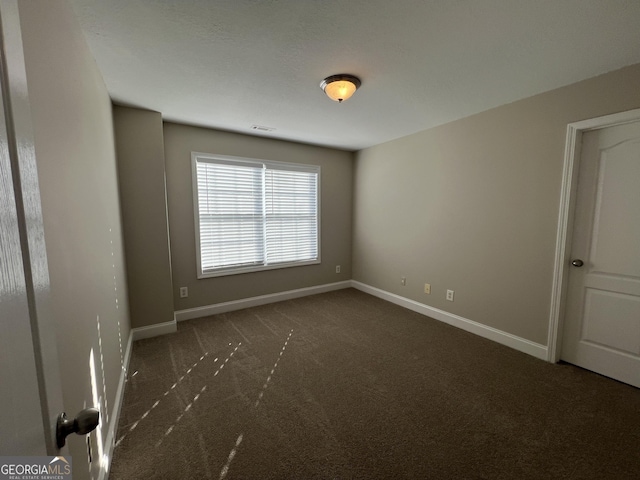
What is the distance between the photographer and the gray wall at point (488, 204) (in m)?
2.38

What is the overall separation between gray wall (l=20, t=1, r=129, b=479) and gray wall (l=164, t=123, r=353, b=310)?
4.27 feet

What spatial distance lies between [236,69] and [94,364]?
2.08 meters

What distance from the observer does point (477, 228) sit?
2.99 metres

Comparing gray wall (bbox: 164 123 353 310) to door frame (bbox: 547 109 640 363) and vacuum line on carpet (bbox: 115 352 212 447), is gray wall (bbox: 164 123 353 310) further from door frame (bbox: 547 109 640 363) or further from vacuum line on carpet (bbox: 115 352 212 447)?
door frame (bbox: 547 109 640 363)

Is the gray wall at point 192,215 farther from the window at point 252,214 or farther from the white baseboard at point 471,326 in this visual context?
the white baseboard at point 471,326

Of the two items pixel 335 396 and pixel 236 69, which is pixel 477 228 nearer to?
pixel 335 396

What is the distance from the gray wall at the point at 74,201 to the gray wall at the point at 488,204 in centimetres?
335

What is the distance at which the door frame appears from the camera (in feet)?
7.38

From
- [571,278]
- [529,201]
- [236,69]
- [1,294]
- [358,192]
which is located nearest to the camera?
[1,294]

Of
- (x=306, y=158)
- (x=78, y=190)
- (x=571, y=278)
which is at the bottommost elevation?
(x=571, y=278)

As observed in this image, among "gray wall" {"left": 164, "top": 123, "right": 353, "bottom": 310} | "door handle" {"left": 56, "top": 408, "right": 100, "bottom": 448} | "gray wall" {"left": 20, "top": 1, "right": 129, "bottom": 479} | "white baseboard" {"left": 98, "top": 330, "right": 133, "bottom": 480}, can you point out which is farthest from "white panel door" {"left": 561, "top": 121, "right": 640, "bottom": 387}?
"white baseboard" {"left": 98, "top": 330, "right": 133, "bottom": 480}

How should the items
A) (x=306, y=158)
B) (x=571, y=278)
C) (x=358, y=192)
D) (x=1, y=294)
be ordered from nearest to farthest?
(x=1, y=294), (x=571, y=278), (x=306, y=158), (x=358, y=192)

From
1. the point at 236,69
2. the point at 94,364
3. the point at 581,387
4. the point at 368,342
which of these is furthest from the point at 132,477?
the point at 581,387

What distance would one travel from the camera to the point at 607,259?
220 centimetres
